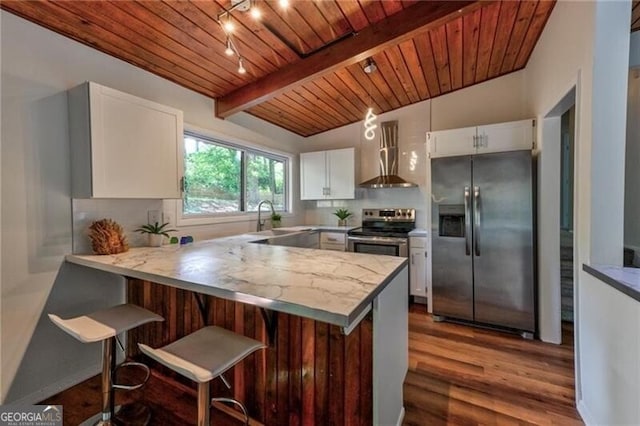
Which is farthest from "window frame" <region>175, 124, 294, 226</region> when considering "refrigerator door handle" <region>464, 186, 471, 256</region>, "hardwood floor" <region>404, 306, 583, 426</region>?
"refrigerator door handle" <region>464, 186, 471, 256</region>

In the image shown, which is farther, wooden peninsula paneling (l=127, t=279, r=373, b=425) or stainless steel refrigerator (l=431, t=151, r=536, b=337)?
stainless steel refrigerator (l=431, t=151, r=536, b=337)

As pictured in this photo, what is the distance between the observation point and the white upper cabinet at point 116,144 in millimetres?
1820

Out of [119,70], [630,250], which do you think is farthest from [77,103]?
[630,250]

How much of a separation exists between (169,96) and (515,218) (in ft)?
11.3

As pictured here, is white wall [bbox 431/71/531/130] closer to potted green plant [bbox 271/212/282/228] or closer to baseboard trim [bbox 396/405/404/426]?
potted green plant [bbox 271/212/282/228]

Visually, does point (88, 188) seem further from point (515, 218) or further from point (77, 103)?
point (515, 218)

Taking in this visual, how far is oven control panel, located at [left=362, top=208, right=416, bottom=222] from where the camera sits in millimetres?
3964

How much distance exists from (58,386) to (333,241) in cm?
295

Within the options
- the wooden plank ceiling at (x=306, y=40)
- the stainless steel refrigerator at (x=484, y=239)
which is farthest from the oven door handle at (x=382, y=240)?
the wooden plank ceiling at (x=306, y=40)

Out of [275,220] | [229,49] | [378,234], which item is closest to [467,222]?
[378,234]

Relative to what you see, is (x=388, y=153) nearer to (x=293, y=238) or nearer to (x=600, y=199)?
(x=293, y=238)

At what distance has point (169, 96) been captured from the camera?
8.27 feet

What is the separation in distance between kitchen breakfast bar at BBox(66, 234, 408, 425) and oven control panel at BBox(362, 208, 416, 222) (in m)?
2.35

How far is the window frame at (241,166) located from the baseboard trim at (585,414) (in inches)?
121
